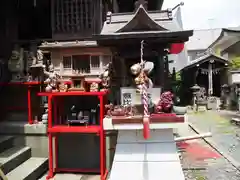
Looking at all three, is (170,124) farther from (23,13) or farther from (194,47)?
(194,47)

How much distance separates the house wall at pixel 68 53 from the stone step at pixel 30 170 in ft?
8.73

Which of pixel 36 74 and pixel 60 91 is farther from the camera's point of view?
pixel 36 74

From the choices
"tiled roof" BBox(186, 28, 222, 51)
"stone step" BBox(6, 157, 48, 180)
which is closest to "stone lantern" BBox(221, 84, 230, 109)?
"stone step" BBox(6, 157, 48, 180)

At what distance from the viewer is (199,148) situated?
9.76m

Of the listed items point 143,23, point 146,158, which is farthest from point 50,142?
point 143,23

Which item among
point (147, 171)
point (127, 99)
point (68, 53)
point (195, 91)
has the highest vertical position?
point (68, 53)

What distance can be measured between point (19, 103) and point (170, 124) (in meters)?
5.44

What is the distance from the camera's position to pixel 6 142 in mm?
7840

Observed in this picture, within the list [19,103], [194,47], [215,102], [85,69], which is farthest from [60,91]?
[194,47]

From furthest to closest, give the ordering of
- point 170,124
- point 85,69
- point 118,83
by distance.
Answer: point 118,83 → point 85,69 → point 170,124

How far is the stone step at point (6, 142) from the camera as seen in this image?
301 inches

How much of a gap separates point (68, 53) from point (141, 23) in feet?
8.84

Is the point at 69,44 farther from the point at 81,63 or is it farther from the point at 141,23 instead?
the point at 141,23

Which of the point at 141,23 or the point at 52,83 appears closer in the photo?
the point at 141,23
